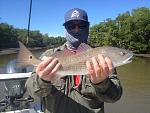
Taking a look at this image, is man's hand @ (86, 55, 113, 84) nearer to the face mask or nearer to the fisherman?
the fisherman

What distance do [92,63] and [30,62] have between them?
750 mm

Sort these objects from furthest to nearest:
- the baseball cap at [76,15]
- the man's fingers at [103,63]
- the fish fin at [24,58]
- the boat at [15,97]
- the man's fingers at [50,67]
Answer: the boat at [15,97]
the baseball cap at [76,15]
the fish fin at [24,58]
the man's fingers at [50,67]
the man's fingers at [103,63]

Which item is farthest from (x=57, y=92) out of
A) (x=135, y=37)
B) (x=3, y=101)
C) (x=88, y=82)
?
(x=135, y=37)

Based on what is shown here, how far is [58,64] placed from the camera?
145 inches

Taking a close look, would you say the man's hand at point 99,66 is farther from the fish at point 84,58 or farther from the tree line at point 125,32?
the tree line at point 125,32

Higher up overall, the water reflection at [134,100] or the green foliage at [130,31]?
the green foliage at [130,31]

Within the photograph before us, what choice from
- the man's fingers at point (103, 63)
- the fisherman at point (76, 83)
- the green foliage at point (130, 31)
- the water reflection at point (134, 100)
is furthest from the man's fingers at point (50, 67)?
the green foliage at point (130, 31)

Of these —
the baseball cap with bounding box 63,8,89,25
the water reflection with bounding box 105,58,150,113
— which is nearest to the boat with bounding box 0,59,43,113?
the baseball cap with bounding box 63,8,89,25

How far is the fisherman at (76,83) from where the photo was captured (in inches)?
144

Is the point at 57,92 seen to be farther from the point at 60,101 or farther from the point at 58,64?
the point at 58,64

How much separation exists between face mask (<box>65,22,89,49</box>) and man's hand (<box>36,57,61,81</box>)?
20.4 inches

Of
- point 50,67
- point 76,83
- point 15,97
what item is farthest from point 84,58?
point 15,97

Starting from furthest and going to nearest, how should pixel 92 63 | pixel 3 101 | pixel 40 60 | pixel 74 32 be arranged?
pixel 3 101 → pixel 74 32 → pixel 40 60 → pixel 92 63

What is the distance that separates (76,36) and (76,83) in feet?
1.77
